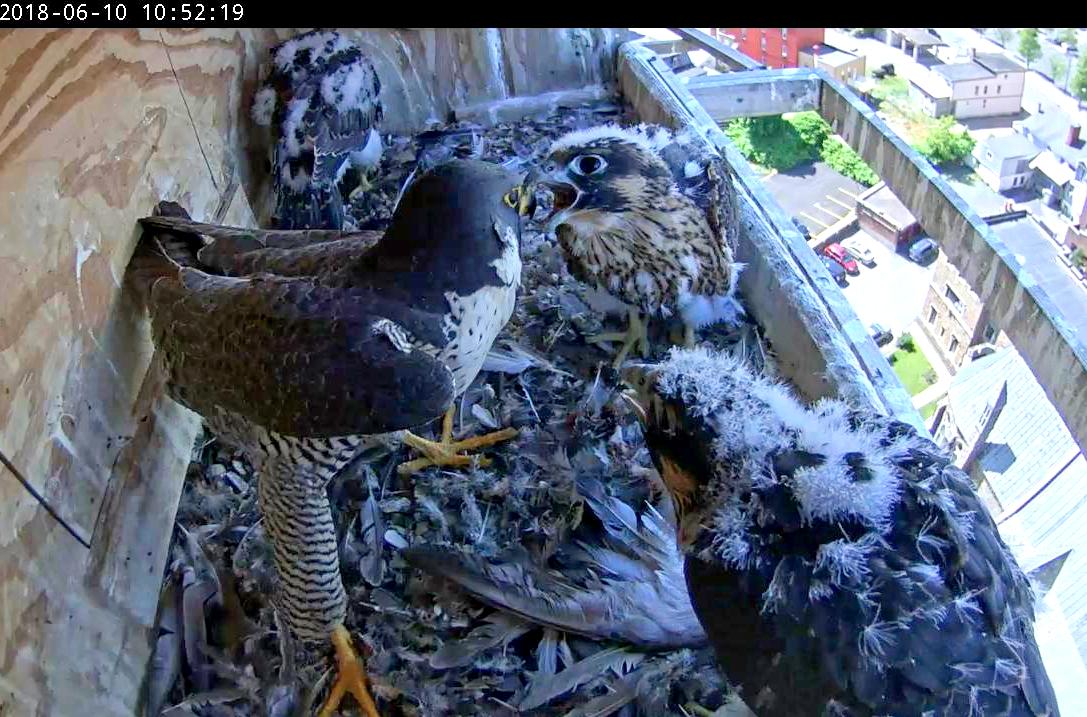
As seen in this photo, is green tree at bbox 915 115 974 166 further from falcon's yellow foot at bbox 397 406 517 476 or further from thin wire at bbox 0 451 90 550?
thin wire at bbox 0 451 90 550

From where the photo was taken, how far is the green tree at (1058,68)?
3.77 m

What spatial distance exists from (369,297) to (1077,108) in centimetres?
380

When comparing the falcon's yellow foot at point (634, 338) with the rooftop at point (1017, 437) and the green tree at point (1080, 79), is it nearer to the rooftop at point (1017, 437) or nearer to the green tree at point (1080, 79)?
the rooftop at point (1017, 437)

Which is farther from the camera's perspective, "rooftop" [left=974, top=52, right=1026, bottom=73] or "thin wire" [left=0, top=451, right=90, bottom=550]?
"rooftop" [left=974, top=52, right=1026, bottom=73]

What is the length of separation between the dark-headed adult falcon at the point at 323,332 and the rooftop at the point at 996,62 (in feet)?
10.9

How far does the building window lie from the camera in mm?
3128

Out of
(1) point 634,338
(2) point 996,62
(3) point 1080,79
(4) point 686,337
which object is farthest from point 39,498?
(2) point 996,62

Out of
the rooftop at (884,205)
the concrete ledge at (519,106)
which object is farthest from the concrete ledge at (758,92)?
the rooftop at (884,205)

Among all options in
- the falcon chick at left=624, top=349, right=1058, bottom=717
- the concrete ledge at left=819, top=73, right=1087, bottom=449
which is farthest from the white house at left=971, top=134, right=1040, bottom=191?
the falcon chick at left=624, top=349, right=1058, bottom=717

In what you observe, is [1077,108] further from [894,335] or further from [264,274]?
[264,274]

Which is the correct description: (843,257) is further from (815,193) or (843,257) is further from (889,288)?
(815,193)

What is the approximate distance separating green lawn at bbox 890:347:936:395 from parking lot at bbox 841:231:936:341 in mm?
85

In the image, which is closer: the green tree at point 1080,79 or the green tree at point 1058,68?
the green tree at point 1080,79
